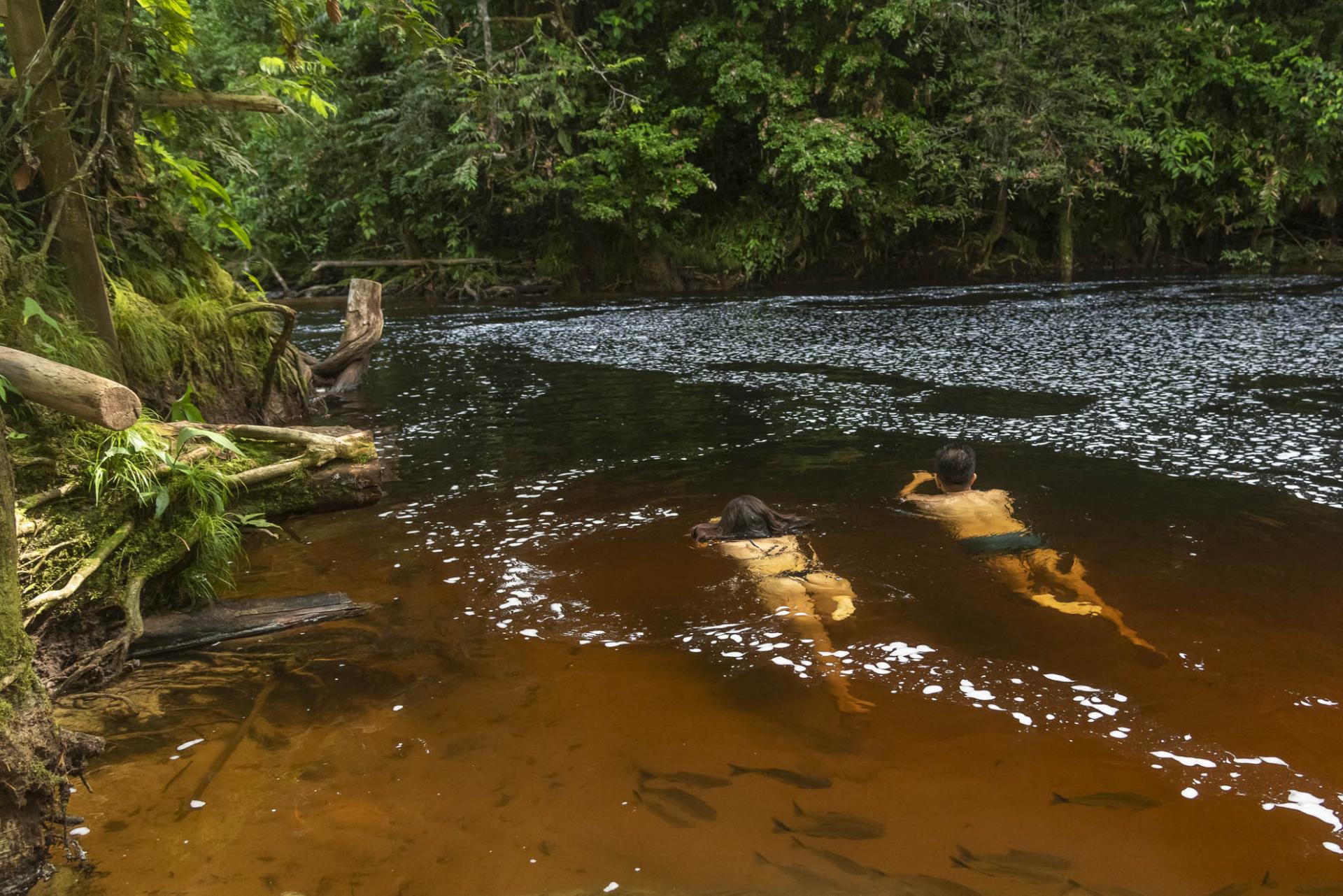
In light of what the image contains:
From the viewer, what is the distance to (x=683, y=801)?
3404 millimetres

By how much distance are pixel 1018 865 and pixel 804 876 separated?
0.69 m

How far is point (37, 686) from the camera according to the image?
3131 millimetres

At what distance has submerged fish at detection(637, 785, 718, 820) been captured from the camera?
131 inches

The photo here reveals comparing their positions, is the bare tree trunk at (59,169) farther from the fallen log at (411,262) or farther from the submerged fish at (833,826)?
the fallen log at (411,262)

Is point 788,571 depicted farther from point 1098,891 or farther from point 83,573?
point 83,573

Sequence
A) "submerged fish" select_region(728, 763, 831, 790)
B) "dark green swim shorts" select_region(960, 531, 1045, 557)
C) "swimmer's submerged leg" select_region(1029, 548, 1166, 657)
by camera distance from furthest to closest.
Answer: "dark green swim shorts" select_region(960, 531, 1045, 557)
"swimmer's submerged leg" select_region(1029, 548, 1166, 657)
"submerged fish" select_region(728, 763, 831, 790)

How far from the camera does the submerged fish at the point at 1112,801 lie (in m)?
3.26

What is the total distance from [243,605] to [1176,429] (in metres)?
7.95

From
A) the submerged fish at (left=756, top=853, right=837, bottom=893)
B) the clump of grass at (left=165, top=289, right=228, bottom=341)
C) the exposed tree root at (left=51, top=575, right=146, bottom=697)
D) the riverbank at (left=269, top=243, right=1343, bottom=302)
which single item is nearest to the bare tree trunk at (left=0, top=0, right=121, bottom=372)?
the clump of grass at (left=165, top=289, right=228, bottom=341)

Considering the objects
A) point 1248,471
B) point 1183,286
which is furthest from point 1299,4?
point 1248,471

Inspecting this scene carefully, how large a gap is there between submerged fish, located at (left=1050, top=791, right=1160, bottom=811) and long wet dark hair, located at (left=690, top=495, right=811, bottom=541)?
2773 mm

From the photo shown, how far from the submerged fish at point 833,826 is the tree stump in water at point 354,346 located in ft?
33.7

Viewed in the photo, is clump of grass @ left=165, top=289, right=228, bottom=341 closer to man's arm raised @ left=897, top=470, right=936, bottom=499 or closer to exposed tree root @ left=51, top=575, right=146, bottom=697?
exposed tree root @ left=51, top=575, right=146, bottom=697

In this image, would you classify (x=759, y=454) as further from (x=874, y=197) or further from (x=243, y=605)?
(x=874, y=197)
